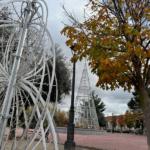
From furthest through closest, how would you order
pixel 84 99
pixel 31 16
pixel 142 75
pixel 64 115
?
pixel 64 115
pixel 84 99
pixel 142 75
pixel 31 16

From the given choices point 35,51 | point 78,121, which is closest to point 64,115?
point 78,121

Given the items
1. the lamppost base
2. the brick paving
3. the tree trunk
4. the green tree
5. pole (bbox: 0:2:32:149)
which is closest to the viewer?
pole (bbox: 0:2:32:149)

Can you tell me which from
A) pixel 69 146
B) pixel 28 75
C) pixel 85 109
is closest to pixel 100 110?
pixel 85 109

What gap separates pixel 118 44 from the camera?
40.5 ft

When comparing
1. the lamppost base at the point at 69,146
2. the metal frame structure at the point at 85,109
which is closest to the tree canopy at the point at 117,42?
the lamppost base at the point at 69,146

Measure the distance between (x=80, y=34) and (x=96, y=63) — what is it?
1.14 m

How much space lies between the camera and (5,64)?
4.96m

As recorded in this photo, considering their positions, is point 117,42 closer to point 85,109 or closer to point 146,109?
point 146,109

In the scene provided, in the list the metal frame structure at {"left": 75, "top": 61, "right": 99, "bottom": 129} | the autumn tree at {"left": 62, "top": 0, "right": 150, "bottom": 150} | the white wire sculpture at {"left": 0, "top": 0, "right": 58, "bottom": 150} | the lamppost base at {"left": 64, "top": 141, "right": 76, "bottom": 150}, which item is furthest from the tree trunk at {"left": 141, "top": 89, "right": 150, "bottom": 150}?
the metal frame structure at {"left": 75, "top": 61, "right": 99, "bottom": 129}

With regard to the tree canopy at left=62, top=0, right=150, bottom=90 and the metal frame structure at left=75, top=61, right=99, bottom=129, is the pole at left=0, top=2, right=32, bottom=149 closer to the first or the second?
the tree canopy at left=62, top=0, right=150, bottom=90

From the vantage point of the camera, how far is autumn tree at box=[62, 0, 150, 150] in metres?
12.1

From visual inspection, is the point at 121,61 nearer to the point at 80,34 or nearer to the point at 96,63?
the point at 96,63

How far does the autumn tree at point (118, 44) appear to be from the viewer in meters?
12.1

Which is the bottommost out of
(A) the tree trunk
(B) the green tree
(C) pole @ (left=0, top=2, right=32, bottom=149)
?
(C) pole @ (left=0, top=2, right=32, bottom=149)
